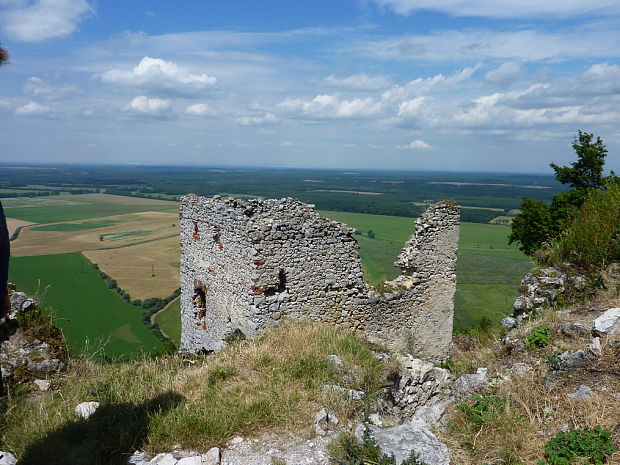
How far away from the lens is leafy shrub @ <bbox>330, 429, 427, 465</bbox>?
3602 mm

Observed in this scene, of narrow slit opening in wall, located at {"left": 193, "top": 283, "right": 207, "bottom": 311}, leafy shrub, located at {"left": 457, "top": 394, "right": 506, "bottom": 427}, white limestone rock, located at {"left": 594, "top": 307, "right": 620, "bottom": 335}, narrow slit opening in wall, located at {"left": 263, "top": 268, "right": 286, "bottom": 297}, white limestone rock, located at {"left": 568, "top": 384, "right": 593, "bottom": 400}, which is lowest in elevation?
narrow slit opening in wall, located at {"left": 193, "top": 283, "right": 207, "bottom": 311}

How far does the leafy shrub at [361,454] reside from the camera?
360 centimetres

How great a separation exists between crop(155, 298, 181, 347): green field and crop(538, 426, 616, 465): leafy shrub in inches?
764

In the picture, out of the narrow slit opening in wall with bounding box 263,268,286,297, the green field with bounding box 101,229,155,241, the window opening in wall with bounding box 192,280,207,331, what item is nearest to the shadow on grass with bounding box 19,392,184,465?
the narrow slit opening in wall with bounding box 263,268,286,297

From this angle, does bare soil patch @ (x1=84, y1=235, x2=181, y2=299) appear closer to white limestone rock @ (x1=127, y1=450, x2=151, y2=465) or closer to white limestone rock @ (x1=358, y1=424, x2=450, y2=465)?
white limestone rock @ (x1=127, y1=450, x2=151, y2=465)

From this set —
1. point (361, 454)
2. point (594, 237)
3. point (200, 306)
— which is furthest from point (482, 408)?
point (200, 306)

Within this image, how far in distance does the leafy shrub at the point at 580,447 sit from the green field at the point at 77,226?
5510 centimetres

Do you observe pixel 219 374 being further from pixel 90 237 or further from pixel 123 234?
pixel 123 234

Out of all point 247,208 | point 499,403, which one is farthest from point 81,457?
point 247,208

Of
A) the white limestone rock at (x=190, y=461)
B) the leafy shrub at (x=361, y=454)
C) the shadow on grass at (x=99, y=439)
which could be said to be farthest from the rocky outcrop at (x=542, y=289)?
the shadow on grass at (x=99, y=439)

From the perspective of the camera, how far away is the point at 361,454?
148 inches

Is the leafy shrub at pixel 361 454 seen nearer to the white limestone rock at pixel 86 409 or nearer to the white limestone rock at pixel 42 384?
the white limestone rock at pixel 86 409

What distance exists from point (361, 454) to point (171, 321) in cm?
2132

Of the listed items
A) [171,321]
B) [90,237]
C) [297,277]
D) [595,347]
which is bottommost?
[171,321]
